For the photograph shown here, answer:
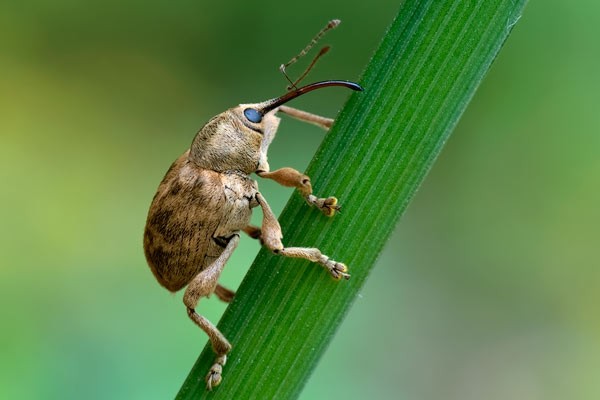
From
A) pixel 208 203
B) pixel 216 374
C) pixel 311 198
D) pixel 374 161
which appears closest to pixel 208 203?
pixel 208 203

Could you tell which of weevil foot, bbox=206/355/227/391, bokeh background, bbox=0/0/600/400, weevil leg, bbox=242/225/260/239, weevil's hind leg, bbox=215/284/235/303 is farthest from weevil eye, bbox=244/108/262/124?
bokeh background, bbox=0/0/600/400

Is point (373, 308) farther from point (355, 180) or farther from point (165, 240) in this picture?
point (355, 180)

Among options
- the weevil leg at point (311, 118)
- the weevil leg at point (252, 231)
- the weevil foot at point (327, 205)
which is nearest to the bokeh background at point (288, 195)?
the weevil leg at point (252, 231)

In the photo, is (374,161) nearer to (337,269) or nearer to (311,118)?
(337,269)

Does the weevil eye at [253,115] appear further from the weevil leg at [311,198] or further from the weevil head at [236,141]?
the weevil leg at [311,198]

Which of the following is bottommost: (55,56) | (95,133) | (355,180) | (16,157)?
(16,157)

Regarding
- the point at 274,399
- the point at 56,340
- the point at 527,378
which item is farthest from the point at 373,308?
the point at 274,399
